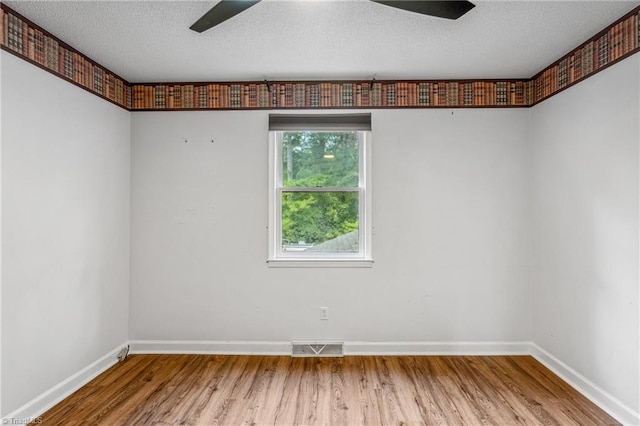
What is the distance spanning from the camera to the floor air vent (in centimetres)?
320

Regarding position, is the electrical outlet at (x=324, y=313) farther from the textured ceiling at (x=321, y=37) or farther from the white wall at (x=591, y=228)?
the textured ceiling at (x=321, y=37)

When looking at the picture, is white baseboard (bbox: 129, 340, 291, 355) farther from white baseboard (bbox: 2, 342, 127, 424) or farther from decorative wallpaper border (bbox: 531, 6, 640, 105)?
decorative wallpaper border (bbox: 531, 6, 640, 105)

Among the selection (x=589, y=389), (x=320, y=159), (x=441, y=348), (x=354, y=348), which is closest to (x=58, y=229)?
(x=320, y=159)

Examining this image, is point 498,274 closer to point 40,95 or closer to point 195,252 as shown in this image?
point 195,252

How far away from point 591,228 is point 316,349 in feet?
7.85

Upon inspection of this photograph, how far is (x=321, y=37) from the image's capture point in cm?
238

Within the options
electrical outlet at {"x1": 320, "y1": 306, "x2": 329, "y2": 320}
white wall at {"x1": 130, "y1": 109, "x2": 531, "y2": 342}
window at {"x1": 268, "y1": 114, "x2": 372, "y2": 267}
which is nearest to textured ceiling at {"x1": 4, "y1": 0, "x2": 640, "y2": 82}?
white wall at {"x1": 130, "y1": 109, "x2": 531, "y2": 342}

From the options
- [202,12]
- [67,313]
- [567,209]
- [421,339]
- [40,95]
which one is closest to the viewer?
[202,12]

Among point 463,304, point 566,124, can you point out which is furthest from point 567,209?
point 463,304

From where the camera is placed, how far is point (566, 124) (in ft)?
9.07

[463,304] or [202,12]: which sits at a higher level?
[202,12]

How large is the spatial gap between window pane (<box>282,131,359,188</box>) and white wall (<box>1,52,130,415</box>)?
1.51 m

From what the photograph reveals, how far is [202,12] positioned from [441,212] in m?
2.47

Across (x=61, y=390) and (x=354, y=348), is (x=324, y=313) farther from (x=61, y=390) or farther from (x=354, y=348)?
(x=61, y=390)
